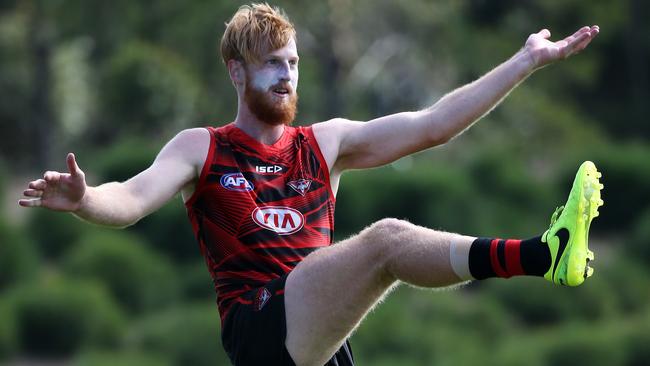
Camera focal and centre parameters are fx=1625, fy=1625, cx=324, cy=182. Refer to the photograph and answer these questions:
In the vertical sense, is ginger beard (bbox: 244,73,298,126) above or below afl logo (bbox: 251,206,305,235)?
above

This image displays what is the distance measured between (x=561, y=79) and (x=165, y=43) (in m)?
8.99

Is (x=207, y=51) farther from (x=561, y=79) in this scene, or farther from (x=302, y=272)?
(x=302, y=272)

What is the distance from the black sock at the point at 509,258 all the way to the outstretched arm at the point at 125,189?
5.95ft

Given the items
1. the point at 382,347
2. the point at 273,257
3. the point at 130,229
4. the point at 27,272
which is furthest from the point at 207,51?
the point at 273,257

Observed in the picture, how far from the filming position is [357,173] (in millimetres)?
26484

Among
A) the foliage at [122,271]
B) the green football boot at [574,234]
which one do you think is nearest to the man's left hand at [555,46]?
the green football boot at [574,234]

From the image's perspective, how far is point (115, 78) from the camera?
2681 cm

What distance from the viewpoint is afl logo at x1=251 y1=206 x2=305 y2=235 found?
29.5 feet

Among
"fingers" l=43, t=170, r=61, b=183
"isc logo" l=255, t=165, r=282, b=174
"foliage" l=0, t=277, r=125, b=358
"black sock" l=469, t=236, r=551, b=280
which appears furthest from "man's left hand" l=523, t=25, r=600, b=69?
"foliage" l=0, t=277, r=125, b=358

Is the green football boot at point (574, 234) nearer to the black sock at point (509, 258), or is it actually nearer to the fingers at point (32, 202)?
the black sock at point (509, 258)

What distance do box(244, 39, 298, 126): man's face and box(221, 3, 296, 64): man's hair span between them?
0.14ft

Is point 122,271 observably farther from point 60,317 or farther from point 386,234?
point 386,234

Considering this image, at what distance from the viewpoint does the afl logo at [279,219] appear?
8992mm

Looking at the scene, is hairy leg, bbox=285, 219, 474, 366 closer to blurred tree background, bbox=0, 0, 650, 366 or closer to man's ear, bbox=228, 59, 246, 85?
man's ear, bbox=228, 59, 246, 85
